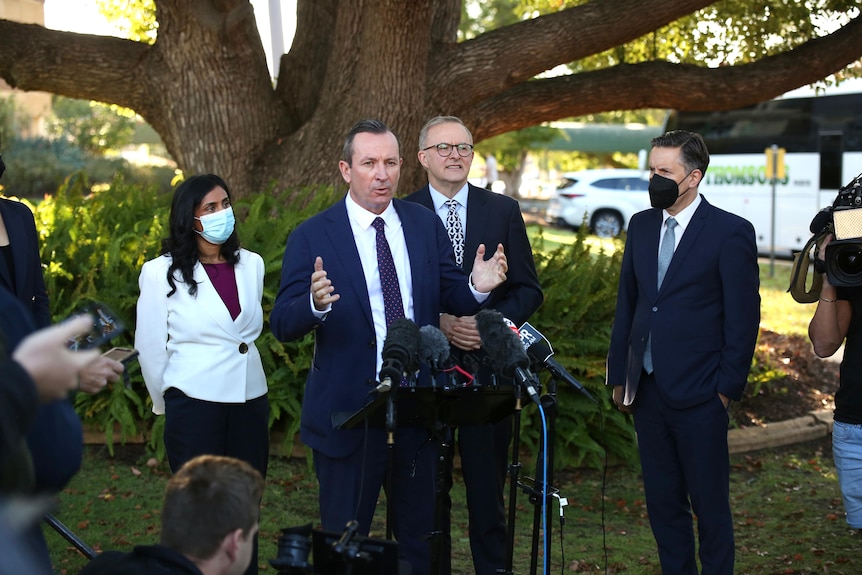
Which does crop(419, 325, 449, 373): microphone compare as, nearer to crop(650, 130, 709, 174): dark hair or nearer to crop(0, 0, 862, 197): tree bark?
crop(650, 130, 709, 174): dark hair

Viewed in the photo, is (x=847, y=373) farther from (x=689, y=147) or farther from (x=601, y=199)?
(x=601, y=199)

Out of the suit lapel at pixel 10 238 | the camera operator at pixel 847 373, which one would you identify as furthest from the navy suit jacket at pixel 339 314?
the camera operator at pixel 847 373

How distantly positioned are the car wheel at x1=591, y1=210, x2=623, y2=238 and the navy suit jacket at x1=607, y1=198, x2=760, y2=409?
26.2m

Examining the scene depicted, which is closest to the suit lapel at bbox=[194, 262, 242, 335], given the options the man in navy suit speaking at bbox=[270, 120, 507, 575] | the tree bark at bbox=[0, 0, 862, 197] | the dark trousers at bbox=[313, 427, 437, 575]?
the man in navy suit speaking at bbox=[270, 120, 507, 575]

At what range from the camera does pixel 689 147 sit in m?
5.26

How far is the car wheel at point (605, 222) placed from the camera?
3162cm

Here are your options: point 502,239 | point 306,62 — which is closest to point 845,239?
point 502,239

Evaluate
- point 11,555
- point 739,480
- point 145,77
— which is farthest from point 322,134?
point 11,555

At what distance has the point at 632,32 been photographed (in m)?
9.81

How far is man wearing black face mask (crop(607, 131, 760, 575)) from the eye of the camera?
511cm

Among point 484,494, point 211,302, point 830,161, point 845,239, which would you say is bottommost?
point 484,494

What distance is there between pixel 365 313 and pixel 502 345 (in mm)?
881

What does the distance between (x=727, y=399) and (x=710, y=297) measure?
52 cm

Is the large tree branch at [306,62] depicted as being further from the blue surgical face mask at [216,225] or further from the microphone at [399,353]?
the microphone at [399,353]
